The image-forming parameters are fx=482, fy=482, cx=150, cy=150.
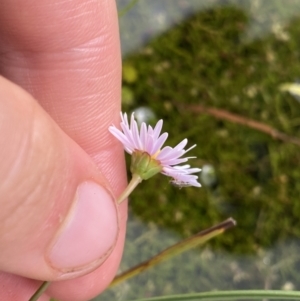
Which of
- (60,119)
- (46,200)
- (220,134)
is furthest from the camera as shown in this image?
(220,134)

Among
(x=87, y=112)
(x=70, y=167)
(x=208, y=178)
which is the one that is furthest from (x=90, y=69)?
(x=208, y=178)

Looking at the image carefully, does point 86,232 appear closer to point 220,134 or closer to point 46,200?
point 46,200

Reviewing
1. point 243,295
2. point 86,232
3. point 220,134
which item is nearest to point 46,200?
point 86,232

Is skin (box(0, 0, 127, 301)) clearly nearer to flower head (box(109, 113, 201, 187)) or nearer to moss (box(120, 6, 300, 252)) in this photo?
flower head (box(109, 113, 201, 187))

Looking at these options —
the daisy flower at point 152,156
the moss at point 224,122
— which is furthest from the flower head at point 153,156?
the moss at point 224,122

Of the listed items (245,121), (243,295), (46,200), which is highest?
(46,200)

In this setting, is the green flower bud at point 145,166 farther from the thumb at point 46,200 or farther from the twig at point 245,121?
the twig at point 245,121

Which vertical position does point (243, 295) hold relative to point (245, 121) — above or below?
above

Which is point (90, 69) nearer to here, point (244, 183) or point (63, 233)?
point (63, 233)
